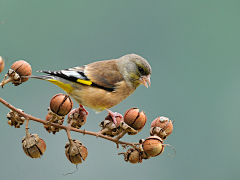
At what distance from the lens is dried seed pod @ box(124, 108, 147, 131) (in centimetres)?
201

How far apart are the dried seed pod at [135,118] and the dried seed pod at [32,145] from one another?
0.73 metres

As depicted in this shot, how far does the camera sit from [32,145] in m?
1.96

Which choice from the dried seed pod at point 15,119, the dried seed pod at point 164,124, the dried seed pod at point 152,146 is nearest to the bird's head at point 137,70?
the dried seed pod at point 164,124

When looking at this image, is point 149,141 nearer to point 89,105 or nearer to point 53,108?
point 53,108

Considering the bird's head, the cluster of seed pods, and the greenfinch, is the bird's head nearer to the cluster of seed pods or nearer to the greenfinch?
the greenfinch

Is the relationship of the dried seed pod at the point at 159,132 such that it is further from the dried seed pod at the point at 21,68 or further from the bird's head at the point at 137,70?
the dried seed pod at the point at 21,68

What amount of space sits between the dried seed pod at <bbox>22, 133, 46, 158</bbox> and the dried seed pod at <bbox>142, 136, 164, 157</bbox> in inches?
33.3

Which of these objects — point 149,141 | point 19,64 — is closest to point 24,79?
Answer: point 19,64

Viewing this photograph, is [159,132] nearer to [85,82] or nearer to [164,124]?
[164,124]

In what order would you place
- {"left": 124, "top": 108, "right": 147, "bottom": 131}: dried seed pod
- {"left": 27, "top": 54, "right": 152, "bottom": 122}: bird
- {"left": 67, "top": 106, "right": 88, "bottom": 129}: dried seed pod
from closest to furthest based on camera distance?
{"left": 124, "top": 108, "right": 147, "bottom": 131}: dried seed pod, {"left": 67, "top": 106, "right": 88, "bottom": 129}: dried seed pod, {"left": 27, "top": 54, "right": 152, "bottom": 122}: bird

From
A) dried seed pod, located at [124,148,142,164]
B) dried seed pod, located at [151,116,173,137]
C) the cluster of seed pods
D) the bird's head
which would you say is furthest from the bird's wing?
dried seed pod, located at [124,148,142,164]

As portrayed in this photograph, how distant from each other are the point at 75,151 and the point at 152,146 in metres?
0.61

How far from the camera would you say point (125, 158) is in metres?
1.99

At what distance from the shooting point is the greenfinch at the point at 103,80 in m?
2.72
